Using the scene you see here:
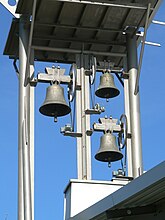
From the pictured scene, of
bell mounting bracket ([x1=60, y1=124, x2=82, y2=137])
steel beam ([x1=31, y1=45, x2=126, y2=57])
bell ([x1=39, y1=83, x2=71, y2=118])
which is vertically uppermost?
steel beam ([x1=31, y1=45, x2=126, y2=57])

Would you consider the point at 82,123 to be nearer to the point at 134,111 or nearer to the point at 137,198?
the point at 134,111

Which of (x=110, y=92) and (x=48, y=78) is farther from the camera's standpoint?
(x=110, y=92)

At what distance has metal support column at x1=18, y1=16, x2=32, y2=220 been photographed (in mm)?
11586

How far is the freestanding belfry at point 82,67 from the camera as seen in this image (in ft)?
40.1

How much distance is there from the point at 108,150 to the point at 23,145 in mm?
1587

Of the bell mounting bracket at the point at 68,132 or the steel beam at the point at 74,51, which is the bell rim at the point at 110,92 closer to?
the steel beam at the point at 74,51

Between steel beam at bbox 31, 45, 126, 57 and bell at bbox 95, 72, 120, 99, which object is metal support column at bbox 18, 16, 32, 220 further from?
bell at bbox 95, 72, 120, 99

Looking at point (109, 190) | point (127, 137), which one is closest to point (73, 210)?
point (109, 190)

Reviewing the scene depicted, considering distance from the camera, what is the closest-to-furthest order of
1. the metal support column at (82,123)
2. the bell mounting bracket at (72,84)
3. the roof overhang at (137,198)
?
the roof overhang at (137,198), the metal support column at (82,123), the bell mounting bracket at (72,84)

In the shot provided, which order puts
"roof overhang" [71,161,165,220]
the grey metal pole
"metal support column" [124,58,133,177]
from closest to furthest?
"roof overhang" [71,161,165,220] → the grey metal pole → "metal support column" [124,58,133,177]

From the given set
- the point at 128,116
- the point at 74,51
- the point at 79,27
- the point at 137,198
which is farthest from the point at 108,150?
the point at 137,198

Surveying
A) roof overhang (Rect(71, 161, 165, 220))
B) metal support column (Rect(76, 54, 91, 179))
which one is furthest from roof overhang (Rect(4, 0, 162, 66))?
roof overhang (Rect(71, 161, 165, 220))

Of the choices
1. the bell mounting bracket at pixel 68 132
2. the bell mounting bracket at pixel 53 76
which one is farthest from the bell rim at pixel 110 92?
the bell mounting bracket at pixel 68 132

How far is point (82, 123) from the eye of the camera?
12633mm
